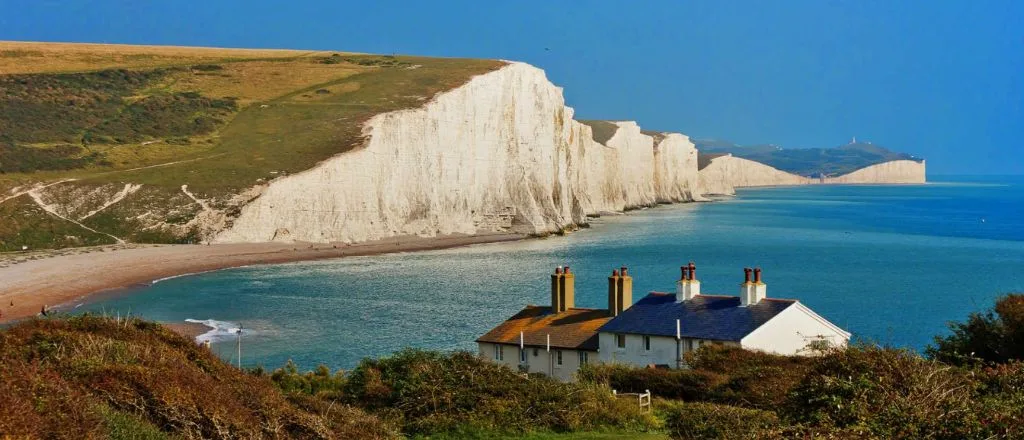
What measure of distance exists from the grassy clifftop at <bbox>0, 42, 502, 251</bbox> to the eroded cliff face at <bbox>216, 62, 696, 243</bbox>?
7.75 feet

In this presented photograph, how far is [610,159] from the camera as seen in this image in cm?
16462

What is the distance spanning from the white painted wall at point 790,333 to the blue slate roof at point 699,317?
15 cm

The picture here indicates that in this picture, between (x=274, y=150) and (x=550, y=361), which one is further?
(x=274, y=150)

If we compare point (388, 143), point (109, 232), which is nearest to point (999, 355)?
point (109, 232)

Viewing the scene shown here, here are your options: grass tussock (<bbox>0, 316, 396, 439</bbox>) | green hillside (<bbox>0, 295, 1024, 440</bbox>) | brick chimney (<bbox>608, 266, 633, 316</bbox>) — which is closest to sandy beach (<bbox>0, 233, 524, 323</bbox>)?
brick chimney (<bbox>608, 266, 633, 316</bbox>)

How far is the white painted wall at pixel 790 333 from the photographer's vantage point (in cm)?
2403

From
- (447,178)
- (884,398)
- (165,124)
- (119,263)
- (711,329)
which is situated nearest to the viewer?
(884,398)

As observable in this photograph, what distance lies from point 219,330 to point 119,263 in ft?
84.0

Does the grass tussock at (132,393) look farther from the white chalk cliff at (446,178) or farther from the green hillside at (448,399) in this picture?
the white chalk cliff at (446,178)

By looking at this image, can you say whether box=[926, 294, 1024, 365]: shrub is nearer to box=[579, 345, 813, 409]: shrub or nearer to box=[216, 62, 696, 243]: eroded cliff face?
box=[579, 345, 813, 409]: shrub

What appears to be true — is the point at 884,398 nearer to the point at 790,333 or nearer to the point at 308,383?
the point at 308,383

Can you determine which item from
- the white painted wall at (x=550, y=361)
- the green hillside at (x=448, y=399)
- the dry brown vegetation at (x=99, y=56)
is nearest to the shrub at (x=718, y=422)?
the green hillside at (x=448, y=399)

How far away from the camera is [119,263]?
6550 centimetres

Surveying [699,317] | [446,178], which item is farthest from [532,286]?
[446,178]
